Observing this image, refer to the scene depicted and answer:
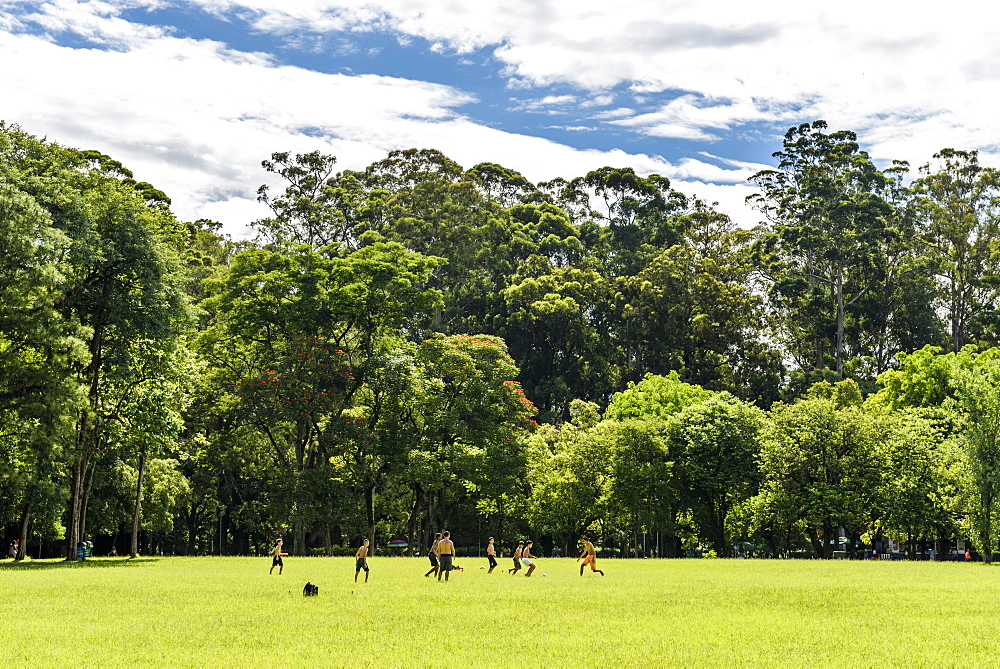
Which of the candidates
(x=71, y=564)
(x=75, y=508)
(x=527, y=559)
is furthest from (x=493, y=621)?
(x=75, y=508)

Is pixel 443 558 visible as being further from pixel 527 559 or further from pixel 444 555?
pixel 527 559

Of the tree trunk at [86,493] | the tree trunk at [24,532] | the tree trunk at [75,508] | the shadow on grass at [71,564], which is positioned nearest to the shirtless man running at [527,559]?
the shadow on grass at [71,564]

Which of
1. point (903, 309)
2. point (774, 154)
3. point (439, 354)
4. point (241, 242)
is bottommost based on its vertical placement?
point (439, 354)

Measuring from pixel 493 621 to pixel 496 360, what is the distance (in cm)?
3762

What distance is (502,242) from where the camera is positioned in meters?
94.4

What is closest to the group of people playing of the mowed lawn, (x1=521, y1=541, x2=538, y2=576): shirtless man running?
(x1=521, y1=541, x2=538, y2=576): shirtless man running

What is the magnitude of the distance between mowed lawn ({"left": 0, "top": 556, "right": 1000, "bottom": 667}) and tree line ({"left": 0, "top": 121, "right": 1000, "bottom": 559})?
1170 centimetres

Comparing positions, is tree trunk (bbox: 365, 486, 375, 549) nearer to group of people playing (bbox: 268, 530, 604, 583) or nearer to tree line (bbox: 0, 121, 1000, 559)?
tree line (bbox: 0, 121, 1000, 559)

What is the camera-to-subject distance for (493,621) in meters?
19.4

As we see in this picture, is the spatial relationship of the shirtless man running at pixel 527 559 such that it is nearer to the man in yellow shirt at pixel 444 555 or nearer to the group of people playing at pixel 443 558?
the group of people playing at pixel 443 558

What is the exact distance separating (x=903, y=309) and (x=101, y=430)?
70213mm

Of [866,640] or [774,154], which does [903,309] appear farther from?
[866,640]

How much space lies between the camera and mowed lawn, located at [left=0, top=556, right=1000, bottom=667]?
1519cm

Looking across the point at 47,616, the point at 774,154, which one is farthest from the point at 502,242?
the point at 47,616
